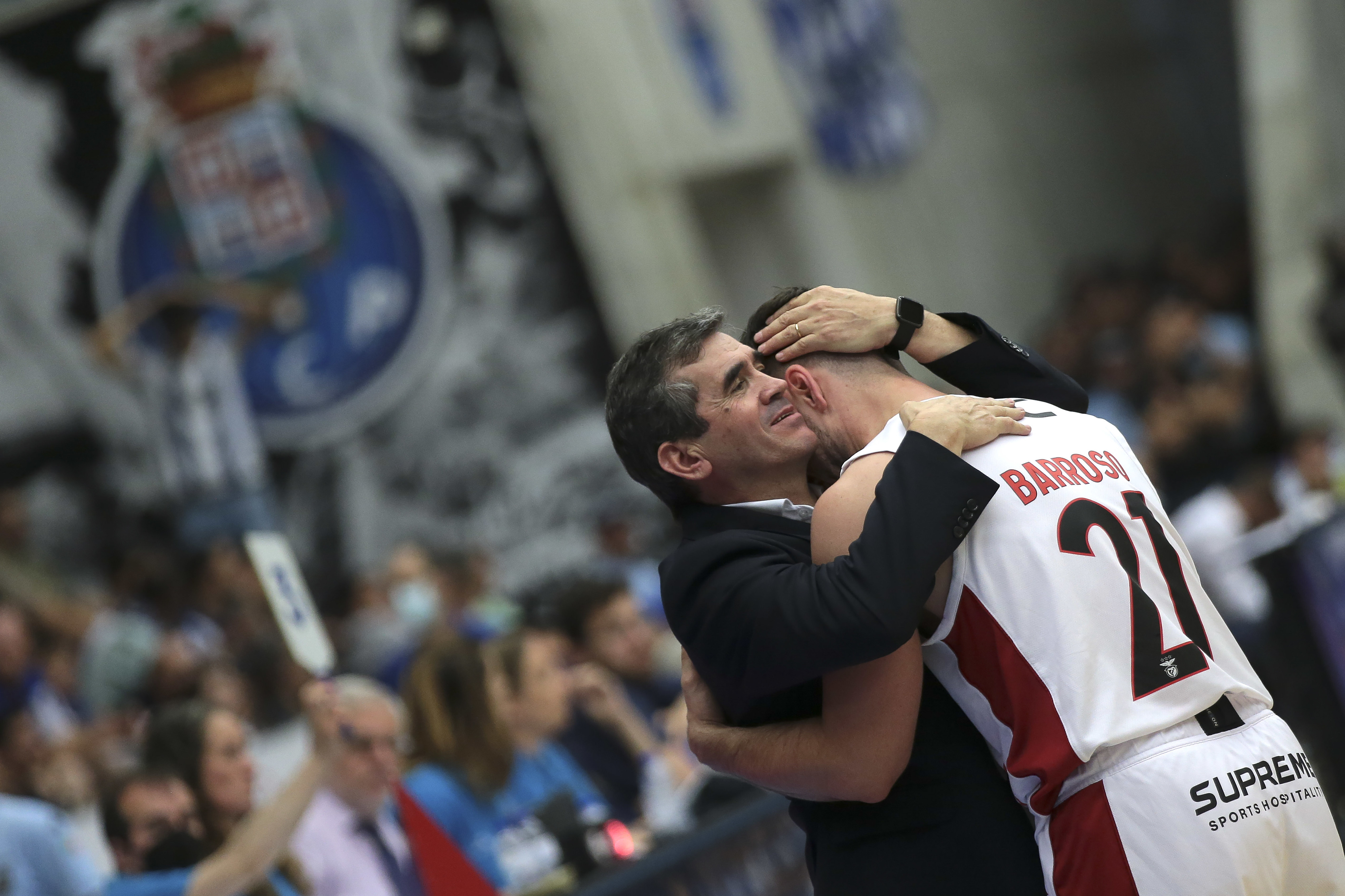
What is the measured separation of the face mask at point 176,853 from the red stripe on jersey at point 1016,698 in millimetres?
2401

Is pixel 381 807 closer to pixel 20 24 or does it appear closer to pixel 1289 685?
pixel 1289 685

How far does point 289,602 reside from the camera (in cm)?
373

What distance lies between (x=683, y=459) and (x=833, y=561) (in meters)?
0.45

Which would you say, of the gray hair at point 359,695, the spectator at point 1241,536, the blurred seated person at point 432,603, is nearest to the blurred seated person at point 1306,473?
the spectator at point 1241,536

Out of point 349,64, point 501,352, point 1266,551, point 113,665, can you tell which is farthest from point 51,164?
point 1266,551

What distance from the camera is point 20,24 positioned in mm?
10391

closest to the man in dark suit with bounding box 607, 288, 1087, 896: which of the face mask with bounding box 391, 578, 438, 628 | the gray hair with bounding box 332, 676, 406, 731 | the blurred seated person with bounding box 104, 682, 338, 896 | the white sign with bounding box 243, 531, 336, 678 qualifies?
the white sign with bounding box 243, 531, 336, 678

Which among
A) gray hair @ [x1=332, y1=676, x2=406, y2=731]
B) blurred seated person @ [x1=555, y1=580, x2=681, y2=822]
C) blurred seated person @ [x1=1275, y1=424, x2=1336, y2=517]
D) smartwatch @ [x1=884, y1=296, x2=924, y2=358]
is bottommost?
blurred seated person @ [x1=1275, y1=424, x2=1336, y2=517]

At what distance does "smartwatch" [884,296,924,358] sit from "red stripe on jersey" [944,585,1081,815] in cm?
59

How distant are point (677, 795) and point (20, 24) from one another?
28.3 ft

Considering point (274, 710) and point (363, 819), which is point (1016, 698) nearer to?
point (363, 819)

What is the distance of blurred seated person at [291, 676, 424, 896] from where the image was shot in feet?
13.5

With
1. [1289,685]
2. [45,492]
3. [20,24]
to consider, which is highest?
[20,24]

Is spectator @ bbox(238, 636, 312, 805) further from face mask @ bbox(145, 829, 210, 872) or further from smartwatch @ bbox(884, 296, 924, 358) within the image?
smartwatch @ bbox(884, 296, 924, 358)
